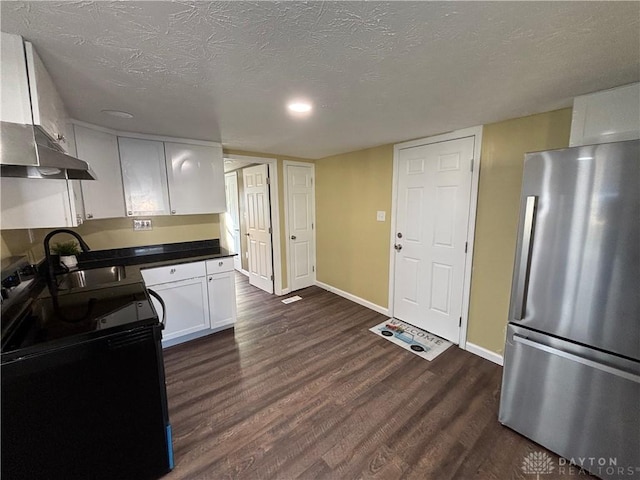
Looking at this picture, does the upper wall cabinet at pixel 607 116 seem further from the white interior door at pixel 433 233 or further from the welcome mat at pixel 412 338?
the welcome mat at pixel 412 338

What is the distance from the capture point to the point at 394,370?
91.2 inches

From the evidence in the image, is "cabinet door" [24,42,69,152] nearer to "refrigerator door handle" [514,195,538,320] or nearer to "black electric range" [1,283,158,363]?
"black electric range" [1,283,158,363]

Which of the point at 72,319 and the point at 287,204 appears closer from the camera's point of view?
the point at 72,319

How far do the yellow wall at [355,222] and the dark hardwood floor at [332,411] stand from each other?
0.91m

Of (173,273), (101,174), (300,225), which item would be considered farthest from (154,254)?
(300,225)

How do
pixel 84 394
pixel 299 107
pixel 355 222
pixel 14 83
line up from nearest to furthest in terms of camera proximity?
→ pixel 14 83 < pixel 84 394 < pixel 299 107 < pixel 355 222

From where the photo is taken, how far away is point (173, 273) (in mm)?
2537

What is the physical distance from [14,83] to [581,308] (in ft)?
9.32

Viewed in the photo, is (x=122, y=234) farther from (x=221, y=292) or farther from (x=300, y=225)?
(x=300, y=225)

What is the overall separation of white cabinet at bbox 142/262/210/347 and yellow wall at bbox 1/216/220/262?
654mm

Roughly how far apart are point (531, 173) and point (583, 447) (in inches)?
61.0

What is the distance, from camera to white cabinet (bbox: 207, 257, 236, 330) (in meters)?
2.79

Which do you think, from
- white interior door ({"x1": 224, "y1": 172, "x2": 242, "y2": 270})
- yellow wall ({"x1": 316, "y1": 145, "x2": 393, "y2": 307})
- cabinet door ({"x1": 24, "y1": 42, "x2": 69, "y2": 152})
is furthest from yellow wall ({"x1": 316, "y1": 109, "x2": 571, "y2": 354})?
cabinet door ({"x1": 24, "y1": 42, "x2": 69, "y2": 152})

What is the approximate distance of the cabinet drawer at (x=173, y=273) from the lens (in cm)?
242
